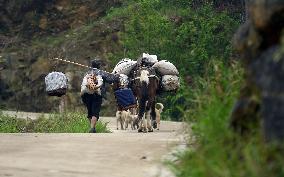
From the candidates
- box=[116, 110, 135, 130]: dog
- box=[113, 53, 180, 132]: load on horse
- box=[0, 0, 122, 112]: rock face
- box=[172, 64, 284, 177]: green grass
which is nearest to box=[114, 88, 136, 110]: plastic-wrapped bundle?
box=[113, 53, 180, 132]: load on horse

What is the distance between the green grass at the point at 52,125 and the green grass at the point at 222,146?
389 inches

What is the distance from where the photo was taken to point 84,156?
28.3 ft

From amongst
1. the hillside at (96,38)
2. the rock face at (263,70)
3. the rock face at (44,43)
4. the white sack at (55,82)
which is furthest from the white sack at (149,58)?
the rock face at (44,43)

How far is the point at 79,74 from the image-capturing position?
97.9 ft

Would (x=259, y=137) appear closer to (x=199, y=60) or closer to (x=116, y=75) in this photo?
(x=116, y=75)

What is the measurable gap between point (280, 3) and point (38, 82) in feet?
86.7

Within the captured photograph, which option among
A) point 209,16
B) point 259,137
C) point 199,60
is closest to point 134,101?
point 199,60

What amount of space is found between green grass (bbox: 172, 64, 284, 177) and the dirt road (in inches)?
18.6

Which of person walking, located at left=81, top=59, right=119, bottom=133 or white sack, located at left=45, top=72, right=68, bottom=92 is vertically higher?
white sack, located at left=45, top=72, right=68, bottom=92

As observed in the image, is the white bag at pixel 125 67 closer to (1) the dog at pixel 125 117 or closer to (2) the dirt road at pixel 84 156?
(1) the dog at pixel 125 117

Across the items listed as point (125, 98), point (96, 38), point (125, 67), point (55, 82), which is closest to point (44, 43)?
point (96, 38)

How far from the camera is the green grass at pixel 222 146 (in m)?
4.80

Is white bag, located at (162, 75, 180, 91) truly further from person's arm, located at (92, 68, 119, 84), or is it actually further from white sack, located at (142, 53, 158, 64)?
person's arm, located at (92, 68, 119, 84)

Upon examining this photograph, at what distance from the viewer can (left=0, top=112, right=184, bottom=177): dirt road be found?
724 cm
